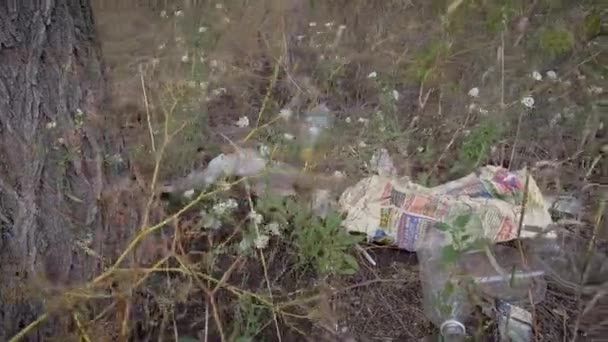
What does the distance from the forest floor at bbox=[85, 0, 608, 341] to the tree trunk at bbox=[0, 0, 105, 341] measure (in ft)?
0.46

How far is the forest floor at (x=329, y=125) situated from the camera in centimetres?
182

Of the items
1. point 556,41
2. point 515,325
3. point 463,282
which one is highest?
point 556,41

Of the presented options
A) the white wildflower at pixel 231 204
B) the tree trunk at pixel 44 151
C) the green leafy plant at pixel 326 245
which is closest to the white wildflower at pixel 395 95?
the green leafy plant at pixel 326 245

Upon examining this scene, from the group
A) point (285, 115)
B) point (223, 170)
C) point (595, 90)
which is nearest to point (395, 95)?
point (285, 115)

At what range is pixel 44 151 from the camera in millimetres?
1595

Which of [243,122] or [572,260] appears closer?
[572,260]

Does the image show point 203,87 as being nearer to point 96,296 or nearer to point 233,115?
point 233,115

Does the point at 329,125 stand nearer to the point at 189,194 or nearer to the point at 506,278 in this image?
the point at 189,194

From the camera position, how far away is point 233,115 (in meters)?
2.71

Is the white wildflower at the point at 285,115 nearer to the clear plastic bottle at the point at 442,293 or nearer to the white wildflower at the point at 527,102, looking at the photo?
the clear plastic bottle at the point at 442,293

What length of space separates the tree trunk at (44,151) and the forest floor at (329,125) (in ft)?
0.46

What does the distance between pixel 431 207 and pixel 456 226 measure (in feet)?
1.13

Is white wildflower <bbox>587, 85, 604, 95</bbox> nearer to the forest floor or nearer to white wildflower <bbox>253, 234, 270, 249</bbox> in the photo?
the forest floor

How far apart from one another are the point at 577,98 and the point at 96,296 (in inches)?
78.2
